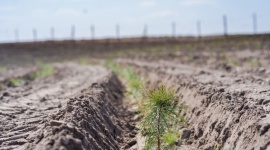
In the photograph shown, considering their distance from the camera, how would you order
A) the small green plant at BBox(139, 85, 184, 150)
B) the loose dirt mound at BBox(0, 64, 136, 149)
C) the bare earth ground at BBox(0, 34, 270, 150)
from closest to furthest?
the loose dirt mound at BBox(0, 64, 136, 149) < the bare earth ground at BBox(0, 34, 270, 150) < the small green plant at BBox(139, 85, 184, 150)

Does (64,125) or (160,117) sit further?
(160,117)

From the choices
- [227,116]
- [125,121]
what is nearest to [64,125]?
[227,116]

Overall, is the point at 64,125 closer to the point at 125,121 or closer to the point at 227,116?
the point at 227,116

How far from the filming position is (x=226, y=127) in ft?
22.0

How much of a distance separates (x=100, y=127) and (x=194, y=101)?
87.7 inches

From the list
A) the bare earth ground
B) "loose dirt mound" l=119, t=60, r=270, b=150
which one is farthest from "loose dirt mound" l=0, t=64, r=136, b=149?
"loose dirt mound" l=119, t=60, r=270, b=150

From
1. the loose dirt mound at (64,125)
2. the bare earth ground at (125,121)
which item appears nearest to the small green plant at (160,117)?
the bare earth ground at (125,121)

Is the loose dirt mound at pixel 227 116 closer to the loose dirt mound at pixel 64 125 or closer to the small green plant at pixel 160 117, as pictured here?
the small green plant at pixel 160 117

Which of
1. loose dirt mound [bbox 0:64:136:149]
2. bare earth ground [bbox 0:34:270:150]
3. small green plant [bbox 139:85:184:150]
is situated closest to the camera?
loose dirt mound [bbox 0:64:136:149]

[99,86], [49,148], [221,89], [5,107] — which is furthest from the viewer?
[99,86]

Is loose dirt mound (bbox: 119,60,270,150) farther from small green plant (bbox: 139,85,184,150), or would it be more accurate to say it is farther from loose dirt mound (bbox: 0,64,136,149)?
loose dirt mound (bbox: 0,64,136,149)

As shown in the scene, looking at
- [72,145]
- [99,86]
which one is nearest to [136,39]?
[99,86]

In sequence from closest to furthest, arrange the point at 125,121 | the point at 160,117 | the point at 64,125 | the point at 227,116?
the point at 64,125 < the point at 160,117 < the point at 227,116 < the point at 125,121

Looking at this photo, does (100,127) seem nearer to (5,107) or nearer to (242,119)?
(242,119)
